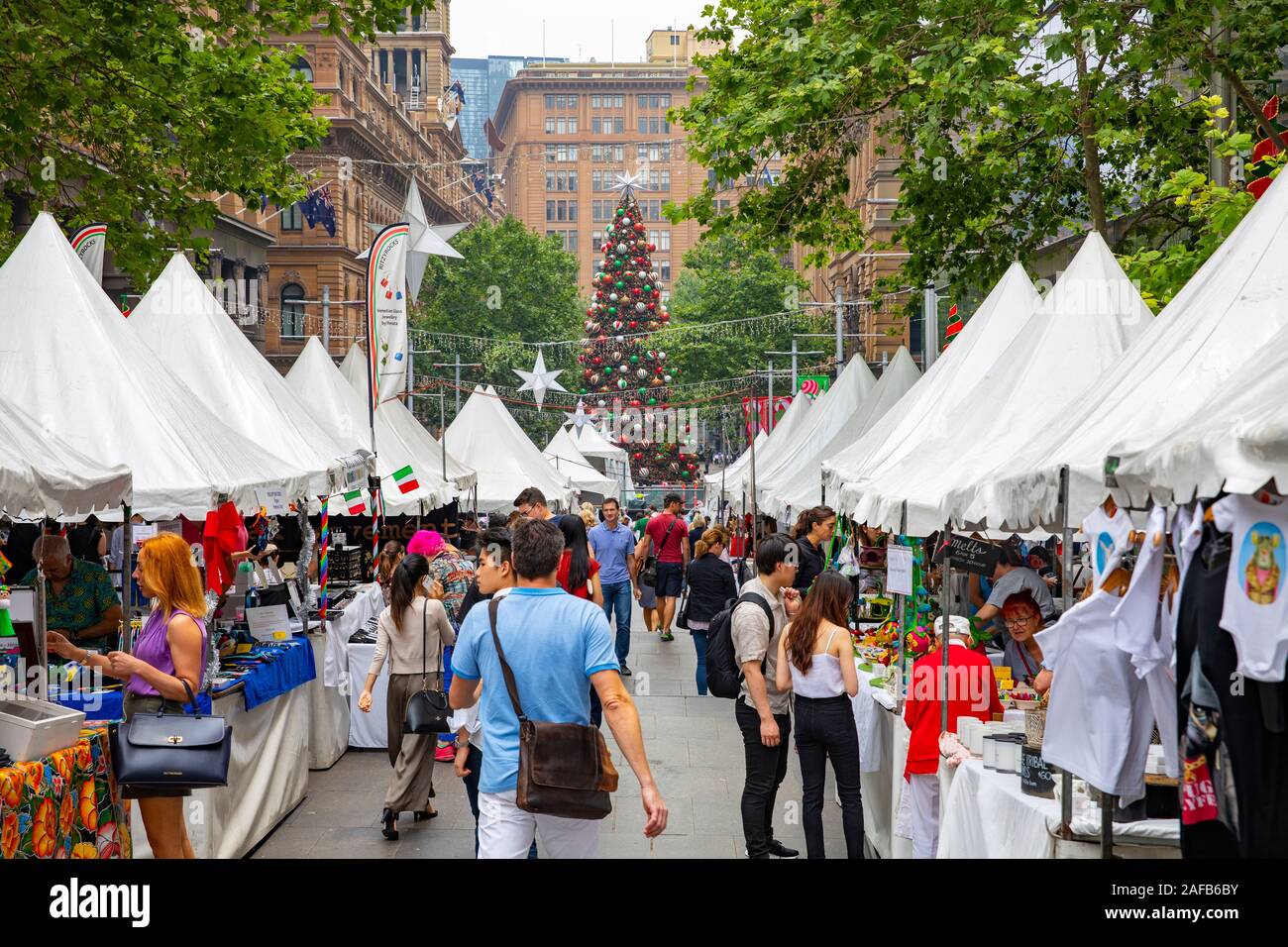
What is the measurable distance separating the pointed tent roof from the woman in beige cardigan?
2.92 metres

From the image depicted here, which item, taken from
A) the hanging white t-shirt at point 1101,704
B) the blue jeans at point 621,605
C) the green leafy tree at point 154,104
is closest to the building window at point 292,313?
the green leafy tree at point 154,104

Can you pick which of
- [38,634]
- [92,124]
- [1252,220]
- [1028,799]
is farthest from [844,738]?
[92,124]

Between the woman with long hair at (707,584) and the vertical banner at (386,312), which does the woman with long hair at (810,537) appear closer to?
the woman with long hair at (707,584)

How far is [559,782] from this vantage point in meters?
5.36

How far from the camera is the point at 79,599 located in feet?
29.0

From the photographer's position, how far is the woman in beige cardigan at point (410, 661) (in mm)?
9500

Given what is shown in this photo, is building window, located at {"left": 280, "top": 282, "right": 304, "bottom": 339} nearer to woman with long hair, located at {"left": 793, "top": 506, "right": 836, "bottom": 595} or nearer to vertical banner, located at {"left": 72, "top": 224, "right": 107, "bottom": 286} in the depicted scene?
vertical banner, located at {"left": 72, "top": 224, "right": 107, "bottom": 286}

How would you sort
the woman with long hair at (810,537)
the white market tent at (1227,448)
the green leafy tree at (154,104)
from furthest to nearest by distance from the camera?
the green leafy tree at (154,104), the woman with long hair at (810,537), the white market tent at (1227,448)

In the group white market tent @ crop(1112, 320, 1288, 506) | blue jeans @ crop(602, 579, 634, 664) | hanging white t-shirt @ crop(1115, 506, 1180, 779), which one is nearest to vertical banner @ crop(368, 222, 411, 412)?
blue jeans @ crop(602, 579, 634, 664)

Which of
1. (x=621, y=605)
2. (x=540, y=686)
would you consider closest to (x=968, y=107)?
(x=621, y=605)

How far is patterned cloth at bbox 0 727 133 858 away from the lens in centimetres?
566

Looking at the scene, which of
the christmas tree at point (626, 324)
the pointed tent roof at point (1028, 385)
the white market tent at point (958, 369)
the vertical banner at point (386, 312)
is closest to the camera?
the pointed tent roof at point (1028, 385)

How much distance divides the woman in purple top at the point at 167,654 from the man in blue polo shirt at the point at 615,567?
31.8 ft

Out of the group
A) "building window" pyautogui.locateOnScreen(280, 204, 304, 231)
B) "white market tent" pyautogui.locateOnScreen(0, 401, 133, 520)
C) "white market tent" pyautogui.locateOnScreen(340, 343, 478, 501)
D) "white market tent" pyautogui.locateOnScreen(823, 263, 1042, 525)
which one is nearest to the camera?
"white market tent" pyautogui.locateOnScreen(0, 401, 133, 520)
